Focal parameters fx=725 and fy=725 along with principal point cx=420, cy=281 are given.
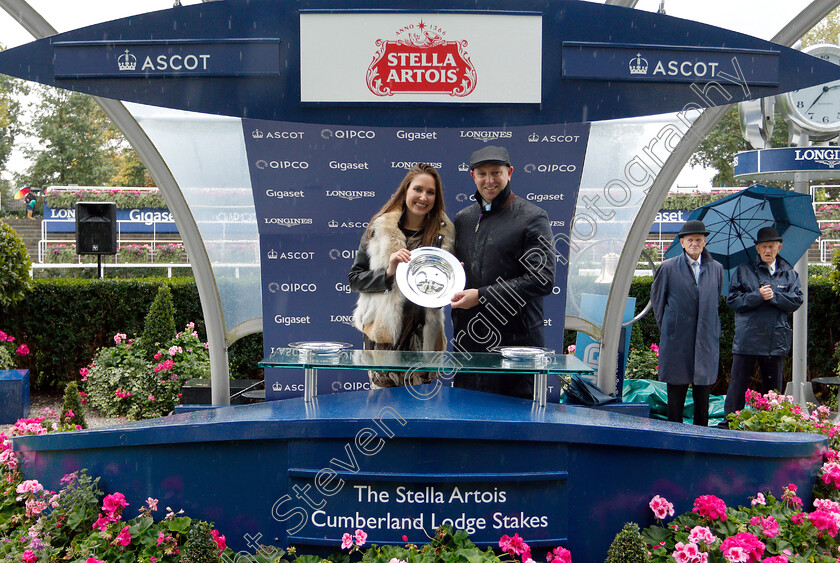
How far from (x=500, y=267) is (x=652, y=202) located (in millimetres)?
1454

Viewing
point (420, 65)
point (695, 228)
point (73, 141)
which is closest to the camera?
point (420, 65)

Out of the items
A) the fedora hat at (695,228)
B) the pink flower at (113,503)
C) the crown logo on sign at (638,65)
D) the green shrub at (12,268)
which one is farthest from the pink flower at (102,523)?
the green shrub at (12,268)

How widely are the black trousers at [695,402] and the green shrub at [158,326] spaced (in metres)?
5.59

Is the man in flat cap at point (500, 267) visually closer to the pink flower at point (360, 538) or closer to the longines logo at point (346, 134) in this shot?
the longines logo at point (346, 134)

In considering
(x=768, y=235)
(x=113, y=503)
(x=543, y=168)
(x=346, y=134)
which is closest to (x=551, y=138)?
(x=543, y=168)

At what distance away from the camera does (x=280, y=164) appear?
5.21 metres

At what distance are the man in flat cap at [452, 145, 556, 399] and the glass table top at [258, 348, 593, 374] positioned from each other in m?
0.45

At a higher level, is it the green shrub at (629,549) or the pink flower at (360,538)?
the green shrub at (629,549)

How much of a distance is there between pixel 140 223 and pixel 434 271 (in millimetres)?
23276

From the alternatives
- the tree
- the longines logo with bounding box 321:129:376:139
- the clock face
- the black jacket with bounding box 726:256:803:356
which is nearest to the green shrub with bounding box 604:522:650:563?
the longines logo with bounding box 321:129:376:139

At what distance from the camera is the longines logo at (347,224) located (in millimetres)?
5316

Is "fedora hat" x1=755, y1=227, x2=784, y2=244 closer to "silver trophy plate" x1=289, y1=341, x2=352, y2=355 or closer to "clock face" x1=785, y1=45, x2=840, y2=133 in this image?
"clock face" x1=785, y1=45, x2=840, y2=133

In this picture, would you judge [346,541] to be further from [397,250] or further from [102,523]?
[397,250]

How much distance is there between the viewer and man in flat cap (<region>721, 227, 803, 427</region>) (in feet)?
21.1
